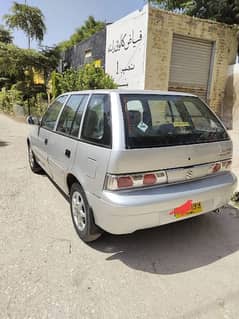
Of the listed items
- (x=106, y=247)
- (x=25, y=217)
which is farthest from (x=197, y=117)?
(x=25, y=217)

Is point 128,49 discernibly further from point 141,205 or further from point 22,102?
point 141,205

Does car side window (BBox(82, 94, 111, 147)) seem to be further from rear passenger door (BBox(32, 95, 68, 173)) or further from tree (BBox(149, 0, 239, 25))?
tree (BBox(149, 0, 239, 25))

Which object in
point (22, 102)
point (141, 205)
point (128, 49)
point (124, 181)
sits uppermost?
point (128, 49)

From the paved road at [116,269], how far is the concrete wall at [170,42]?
26.0 ft

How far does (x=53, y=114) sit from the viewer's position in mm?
3889

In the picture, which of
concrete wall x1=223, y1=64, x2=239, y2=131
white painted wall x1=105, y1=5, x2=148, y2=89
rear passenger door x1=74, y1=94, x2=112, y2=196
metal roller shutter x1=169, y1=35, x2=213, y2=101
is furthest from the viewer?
concrete wall x1=223, y1=64, x2=239, y2=131

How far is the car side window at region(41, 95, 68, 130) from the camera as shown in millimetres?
3697

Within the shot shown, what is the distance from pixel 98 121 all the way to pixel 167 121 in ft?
2.46

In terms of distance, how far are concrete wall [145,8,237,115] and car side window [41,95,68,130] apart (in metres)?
6.82

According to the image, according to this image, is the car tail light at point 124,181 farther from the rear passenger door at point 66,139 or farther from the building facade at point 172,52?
the building facade at point 172,52

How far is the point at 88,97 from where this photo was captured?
293 centimetres

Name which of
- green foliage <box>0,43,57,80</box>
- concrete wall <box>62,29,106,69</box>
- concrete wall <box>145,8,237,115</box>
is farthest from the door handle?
green foliage <box>0,43,57,80</box>

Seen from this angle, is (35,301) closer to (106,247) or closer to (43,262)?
(43,262)

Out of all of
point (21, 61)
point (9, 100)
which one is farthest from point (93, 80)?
point (21, 61)
